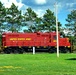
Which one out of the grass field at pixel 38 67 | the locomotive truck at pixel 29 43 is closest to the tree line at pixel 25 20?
the locomotive truck at pixel 29 43

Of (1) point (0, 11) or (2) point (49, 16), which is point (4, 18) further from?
(2) point (49, 16)

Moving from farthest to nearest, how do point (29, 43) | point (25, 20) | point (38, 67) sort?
1. point (25, 20)
2. point (29, 43)
3. point (38, 67)

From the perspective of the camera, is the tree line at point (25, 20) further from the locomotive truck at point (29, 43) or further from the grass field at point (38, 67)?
the grass field at point (38, 67)

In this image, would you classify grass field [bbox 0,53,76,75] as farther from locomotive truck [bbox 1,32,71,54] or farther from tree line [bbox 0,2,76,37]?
tree line [bbox 0,2,76,37]

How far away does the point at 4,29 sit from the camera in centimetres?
8512

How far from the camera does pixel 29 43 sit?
2361 inches

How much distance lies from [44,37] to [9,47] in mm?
6751

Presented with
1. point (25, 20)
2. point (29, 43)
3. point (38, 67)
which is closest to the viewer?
point (38, 67)

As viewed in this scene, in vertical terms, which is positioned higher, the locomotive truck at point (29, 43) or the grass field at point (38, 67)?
the locomotive truck at point (29, 43)

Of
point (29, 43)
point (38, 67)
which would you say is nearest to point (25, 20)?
point (29, 43)

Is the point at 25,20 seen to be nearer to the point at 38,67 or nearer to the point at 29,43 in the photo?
the point at 29,43

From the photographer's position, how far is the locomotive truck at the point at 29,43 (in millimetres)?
59000

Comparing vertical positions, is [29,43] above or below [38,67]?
above

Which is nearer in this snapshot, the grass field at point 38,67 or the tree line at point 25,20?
the grass field at point 38,67
